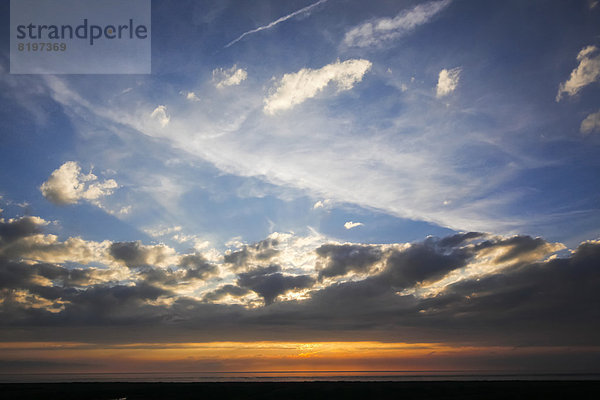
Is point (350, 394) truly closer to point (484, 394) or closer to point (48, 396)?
point (484, 394)

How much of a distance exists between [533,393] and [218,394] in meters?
70.3

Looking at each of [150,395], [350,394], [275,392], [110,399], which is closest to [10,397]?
[110,399]

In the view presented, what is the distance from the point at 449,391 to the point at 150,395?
227 ft

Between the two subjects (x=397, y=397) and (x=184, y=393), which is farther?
(x=184, y=393)

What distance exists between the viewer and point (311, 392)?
2938 inches

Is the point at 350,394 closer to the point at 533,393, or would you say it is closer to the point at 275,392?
the point at 275,392

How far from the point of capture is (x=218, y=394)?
248ft

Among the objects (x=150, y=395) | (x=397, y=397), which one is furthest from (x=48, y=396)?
(x=397, y=397)

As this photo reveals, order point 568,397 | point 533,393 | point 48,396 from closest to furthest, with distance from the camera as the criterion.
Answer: point 568,397 < point 533,393 < point 48,396

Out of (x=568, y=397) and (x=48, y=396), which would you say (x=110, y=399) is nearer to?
(x=48, y=396)

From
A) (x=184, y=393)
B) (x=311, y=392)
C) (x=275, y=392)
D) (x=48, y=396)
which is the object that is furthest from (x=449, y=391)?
(x=48, y=396)

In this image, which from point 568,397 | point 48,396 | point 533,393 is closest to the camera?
point 568,397

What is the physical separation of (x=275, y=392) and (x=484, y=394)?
1806 inches

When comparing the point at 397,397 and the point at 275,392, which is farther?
the point at 275,392
